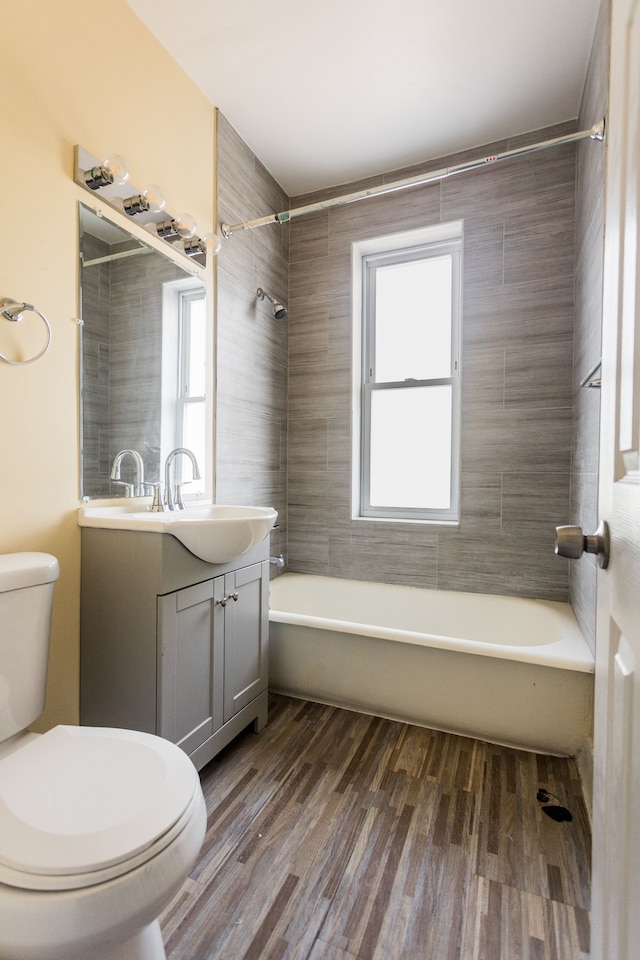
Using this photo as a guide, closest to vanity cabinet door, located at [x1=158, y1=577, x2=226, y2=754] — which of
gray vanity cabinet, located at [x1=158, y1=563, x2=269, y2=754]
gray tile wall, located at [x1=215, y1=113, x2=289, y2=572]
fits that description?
gray vanity cabinet, located at [x1=158, y1=563, x2=269, y2=754]

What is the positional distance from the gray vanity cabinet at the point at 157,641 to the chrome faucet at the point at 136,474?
0.85 ft

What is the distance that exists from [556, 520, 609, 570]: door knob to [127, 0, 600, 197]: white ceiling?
210cm

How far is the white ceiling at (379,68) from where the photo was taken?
169 cm

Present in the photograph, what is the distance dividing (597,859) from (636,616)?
460mm

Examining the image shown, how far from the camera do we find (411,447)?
2.74 m

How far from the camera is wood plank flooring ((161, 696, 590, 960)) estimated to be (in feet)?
3.35

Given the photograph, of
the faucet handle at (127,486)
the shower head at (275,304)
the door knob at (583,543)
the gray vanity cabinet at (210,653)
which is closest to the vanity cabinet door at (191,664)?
the gray vanity cabinet at (210,653)

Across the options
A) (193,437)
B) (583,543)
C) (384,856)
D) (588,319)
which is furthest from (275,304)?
(384,856)

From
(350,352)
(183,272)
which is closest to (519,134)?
(350,352)

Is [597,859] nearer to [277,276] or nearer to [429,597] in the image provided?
[429,597]

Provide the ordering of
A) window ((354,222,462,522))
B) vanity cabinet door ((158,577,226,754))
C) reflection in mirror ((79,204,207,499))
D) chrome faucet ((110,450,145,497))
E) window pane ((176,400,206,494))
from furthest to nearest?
window ((354,222,462,522)) → window pane ((176,400,206,494)) → chrome faucet ((110,450,145,497)) → reflection in mirror ((79,204,207,499)) → vanity cabinet door ((158,577,226,754))

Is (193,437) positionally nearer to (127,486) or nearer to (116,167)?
(127,486)

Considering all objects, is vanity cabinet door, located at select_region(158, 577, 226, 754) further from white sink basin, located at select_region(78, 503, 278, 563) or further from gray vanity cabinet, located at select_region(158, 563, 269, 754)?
white sink basin, located at select_region(78, 503, 278, 563)

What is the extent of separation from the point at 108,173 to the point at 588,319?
1856 millimetres
